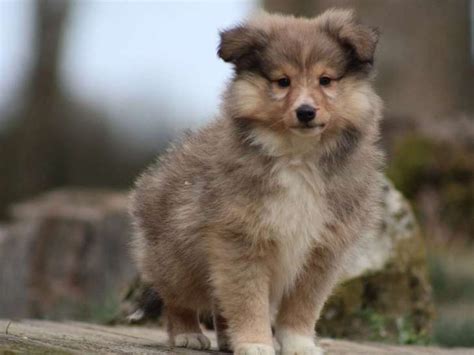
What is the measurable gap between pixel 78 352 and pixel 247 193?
1343 mm

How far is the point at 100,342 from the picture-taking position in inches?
268

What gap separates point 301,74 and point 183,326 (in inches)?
70.2

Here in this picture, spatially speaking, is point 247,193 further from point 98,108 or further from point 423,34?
point 98,108

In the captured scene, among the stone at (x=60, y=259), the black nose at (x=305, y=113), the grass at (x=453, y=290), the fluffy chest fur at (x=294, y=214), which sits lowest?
the stone at (x=60, y=259)

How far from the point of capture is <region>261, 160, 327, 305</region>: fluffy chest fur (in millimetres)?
6625

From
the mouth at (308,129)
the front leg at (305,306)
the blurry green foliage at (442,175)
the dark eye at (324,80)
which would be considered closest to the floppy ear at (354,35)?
the dark eye at (324,80)

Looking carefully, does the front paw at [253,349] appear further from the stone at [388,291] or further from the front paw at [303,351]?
the stone at [388,291]

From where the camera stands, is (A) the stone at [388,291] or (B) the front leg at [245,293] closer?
(B) the front leg at [245,293]

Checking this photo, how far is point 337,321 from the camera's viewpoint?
366 inches

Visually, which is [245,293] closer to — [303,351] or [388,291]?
[303,351]

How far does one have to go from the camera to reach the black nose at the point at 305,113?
6.52m

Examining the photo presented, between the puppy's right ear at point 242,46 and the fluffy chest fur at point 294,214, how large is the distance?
61 cm

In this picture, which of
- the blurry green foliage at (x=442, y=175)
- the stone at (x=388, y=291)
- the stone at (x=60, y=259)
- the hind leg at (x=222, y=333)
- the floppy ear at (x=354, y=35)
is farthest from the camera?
the blurry green foliage at (x=442, y=175)

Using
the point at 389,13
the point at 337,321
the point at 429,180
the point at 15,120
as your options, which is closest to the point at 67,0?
the point at 15,120
